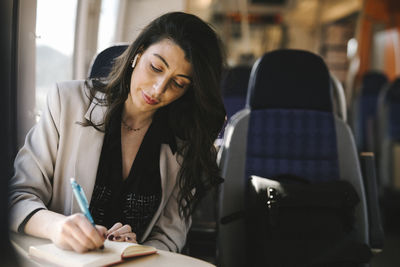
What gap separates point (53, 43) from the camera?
6.72ft

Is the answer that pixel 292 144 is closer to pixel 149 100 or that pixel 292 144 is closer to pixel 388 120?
pixel 149 100

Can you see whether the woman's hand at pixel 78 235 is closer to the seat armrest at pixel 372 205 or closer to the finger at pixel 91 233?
the finger at pixel 91 233

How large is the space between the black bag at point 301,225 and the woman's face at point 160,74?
564 millimetres

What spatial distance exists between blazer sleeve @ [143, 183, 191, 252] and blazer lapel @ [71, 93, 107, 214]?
0.93ft

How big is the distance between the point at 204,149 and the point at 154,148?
0.60 ft

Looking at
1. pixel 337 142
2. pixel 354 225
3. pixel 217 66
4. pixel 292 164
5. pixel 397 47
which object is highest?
pixel 397 47

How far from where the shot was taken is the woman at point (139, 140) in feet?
4.17

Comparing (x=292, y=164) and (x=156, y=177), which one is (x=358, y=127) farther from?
(x=156, y=177)

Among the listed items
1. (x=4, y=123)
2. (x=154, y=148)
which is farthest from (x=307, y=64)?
(x=4, y=123)

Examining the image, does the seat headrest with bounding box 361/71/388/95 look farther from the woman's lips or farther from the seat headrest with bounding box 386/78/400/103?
the woman's lips

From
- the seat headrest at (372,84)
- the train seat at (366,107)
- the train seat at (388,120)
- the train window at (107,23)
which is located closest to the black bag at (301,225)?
the train window at (107,23)

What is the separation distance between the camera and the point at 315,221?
Result: 1596mm

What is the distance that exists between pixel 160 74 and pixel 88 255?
0.64 metres

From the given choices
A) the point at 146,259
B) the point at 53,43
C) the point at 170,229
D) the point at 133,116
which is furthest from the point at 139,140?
the point at 53,43
